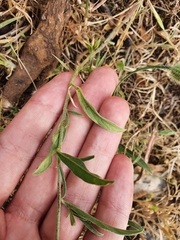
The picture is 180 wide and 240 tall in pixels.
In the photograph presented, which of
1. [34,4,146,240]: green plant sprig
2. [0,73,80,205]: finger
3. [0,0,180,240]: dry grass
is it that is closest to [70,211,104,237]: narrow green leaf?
[34,4,146,240]: green plant sprig

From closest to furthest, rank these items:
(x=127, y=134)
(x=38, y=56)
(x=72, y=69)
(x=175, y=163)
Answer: (x=38, y=56) < (x=72, y=69) < (x=127, y=134) < (x=175, y=163)

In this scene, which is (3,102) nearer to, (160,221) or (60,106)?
(60,106)

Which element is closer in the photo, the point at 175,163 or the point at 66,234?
the point at 66,234

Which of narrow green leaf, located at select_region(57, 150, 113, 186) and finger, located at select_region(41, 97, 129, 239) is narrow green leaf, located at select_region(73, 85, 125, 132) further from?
narrow green leaf, located at select_region(57, 150, 113, 186)

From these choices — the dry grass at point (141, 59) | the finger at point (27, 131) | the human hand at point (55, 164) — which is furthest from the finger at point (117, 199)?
the finger at point (27, 131)

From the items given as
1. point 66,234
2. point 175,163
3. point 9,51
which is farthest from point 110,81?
point 175,163

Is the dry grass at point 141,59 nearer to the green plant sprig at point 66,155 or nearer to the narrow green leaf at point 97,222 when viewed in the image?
the green plant sprig at point 66,155

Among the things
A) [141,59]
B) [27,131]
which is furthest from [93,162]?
[141,59]
